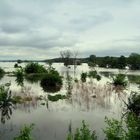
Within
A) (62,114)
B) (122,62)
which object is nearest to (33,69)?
(62,114)

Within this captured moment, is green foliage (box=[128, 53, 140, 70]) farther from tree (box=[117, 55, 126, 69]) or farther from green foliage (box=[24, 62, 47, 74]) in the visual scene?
green foliage (box=[24, 62, 47, 74])

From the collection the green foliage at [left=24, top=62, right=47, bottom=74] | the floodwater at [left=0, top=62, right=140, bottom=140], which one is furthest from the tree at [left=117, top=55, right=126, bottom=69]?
the floodwater at [left=0, top=62, right=140, bottom=140]

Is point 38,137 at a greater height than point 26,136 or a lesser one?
lesser

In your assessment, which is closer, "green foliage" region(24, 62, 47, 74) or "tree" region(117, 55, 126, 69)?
"green foliage" region(24, 62, 47, 74)

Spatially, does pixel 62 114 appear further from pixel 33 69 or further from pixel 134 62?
pixel 134 62

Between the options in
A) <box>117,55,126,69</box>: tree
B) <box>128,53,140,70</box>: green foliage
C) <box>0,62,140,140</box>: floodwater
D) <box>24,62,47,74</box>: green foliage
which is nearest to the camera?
<box>0,62,140,140</box>: floodwater

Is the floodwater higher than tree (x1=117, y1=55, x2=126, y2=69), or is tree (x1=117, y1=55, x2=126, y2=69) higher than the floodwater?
tree (x1=117, y1=55, x2=126, y2=69)

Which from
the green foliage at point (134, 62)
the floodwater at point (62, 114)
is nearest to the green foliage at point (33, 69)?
the floodwater at point (62, 114)

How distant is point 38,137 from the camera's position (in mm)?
21984

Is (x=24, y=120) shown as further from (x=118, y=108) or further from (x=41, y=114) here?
(x=118, y=108)

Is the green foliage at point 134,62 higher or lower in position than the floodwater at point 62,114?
higher

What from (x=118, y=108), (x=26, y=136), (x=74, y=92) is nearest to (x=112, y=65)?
(x=74, y=92)

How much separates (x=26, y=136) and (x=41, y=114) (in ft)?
60.1

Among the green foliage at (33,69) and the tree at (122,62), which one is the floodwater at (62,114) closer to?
the green foliage at (33,69)
